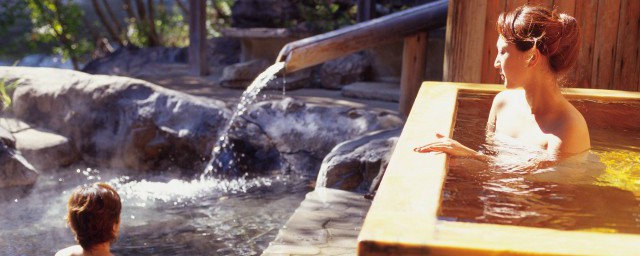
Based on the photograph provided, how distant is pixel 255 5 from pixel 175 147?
3.77 m

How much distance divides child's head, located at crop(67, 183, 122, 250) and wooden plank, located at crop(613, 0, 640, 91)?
3.06 metres

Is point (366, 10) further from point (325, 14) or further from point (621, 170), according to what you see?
point (621, 170)

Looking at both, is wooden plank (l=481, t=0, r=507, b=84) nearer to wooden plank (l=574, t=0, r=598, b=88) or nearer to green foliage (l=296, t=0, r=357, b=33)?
wooden plank (l=574, t=0, r=598, b=88)

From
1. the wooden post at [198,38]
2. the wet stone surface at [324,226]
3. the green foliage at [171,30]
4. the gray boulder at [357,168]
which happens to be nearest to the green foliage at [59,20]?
the green foliage at [171,30]

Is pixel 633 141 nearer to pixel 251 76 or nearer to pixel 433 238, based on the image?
pixel 433 238

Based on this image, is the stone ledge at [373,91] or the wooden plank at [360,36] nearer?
the wooden plank at [360,36]

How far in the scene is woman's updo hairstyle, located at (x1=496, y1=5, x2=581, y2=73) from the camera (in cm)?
295

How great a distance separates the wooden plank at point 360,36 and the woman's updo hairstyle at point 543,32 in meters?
2.13

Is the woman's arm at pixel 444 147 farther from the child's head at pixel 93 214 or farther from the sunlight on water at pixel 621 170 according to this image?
the child's head at pixel 93 214

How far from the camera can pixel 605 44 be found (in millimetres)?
4426

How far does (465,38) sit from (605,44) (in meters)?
0.78

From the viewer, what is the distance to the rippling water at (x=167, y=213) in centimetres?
Answer: 426

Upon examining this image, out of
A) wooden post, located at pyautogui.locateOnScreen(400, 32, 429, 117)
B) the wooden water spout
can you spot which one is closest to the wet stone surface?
the wooden water spout

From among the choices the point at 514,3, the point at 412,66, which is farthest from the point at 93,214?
the point at 412,66
